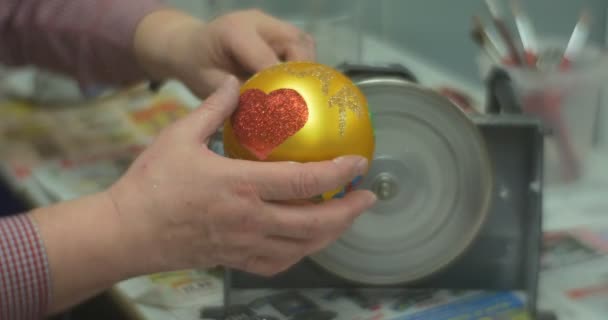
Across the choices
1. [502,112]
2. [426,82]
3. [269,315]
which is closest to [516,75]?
[502,112]

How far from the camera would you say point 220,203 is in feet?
1.95

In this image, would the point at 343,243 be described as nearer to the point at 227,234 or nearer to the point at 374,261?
the point at 374,261

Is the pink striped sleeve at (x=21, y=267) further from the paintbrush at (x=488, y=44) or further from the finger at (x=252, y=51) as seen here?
the paintbrush at (x=488, y=44)

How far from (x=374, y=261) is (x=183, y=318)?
0.61 feet

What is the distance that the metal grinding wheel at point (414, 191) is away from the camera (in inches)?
27.4

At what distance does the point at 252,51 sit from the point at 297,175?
0.25 m

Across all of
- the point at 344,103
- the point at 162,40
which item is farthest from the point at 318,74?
the point at 162,40

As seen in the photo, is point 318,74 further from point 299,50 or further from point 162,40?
point 162,40

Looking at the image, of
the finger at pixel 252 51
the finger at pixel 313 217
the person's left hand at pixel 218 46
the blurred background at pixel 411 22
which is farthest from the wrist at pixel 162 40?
the finger at pixel 313 217

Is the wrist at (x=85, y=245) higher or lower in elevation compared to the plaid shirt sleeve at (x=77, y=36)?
lower

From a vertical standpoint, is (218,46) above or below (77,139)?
above

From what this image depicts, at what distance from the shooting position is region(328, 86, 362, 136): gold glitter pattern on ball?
→ 582mm

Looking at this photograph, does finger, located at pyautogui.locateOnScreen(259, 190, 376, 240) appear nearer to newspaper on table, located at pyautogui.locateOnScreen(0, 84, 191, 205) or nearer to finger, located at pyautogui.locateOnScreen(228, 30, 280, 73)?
finger, located at pyautogui.locateOnScreen(228, 30, 280, 73)

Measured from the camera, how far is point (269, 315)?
2.41 feet
